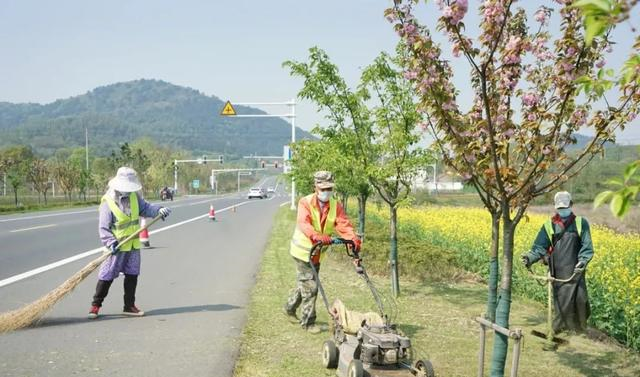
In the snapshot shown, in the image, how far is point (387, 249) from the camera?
12.1 metres

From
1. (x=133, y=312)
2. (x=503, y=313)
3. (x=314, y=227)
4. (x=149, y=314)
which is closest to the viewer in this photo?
(x=503, y=313)

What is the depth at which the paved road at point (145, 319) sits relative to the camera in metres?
Answer: 5.30

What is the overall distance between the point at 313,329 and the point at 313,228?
3.85 feet

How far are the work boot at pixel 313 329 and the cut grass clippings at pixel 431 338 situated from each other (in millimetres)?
68

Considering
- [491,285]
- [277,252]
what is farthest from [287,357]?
[277,252]

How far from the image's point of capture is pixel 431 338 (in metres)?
6.55

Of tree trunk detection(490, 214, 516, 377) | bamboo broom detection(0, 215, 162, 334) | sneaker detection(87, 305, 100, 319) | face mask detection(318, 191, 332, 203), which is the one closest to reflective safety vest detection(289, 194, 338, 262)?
face mask detection(318, 191, 332, 203)

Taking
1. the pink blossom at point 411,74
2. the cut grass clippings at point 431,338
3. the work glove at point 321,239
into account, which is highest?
the pink blossom at point 411,74

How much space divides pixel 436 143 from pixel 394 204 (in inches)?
151

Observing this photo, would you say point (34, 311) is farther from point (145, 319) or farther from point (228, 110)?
point (228, 110)

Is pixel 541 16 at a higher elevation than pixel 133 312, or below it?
higher

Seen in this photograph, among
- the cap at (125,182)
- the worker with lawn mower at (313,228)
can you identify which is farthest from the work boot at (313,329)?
the cap at (125,182)

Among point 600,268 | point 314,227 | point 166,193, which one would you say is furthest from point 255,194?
point 314,227

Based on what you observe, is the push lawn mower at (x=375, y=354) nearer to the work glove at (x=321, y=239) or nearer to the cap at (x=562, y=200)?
the work glove at (x=321, y=239)
